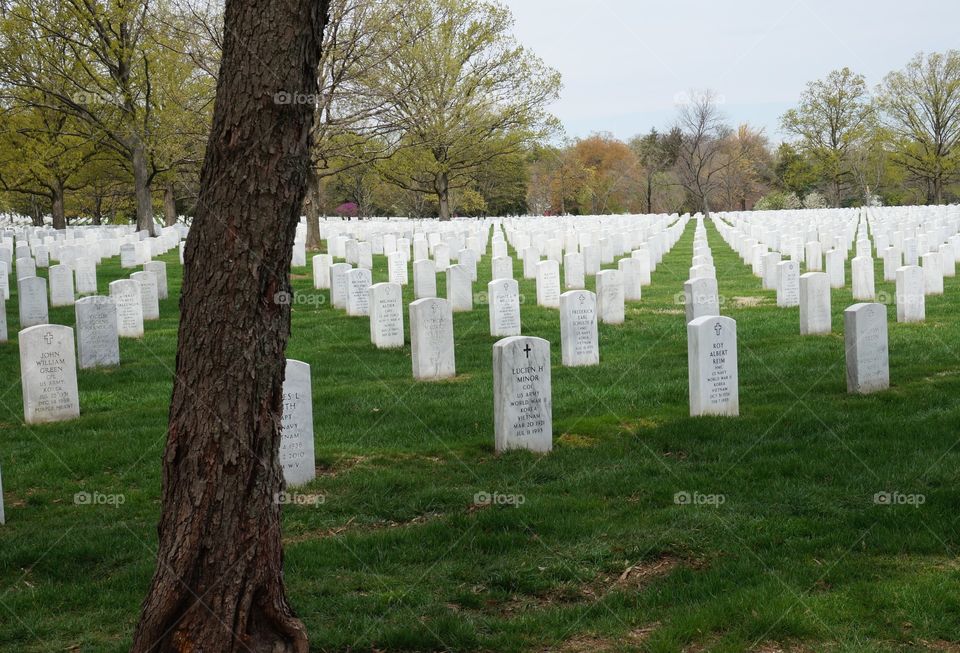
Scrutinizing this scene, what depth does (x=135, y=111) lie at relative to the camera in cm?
3008

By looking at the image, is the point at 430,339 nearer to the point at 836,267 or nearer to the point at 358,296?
the point at 358,296

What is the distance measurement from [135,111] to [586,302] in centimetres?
2267

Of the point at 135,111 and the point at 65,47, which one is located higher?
the point at 65,47

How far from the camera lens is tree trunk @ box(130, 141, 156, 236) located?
32.4 meters

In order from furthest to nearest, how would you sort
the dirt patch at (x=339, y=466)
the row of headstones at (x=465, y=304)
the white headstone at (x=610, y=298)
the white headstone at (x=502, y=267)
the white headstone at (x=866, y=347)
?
the white headstone at (x=502, y=267) → the white headstone at (x=610, y=298) → the row of headstones at (x=465, y=304) → the white headstone at (x=866, y=347) → the dirt patch at (x=339, y=466)

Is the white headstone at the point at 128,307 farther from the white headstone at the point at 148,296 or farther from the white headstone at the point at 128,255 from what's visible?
the white headstone at the point at 128,255

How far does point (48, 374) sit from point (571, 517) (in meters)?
5.88

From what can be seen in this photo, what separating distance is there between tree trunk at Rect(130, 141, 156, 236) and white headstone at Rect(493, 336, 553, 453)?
88.5ft

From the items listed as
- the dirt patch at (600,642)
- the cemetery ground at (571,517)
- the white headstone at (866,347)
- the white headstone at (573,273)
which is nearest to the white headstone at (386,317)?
the cemetery ground at (571,517)

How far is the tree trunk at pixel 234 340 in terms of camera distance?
13.0ft

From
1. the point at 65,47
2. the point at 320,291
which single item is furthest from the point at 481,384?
the point at 65,47

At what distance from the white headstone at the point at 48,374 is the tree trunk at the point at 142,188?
2410 cm

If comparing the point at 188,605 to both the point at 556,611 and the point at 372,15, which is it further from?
the point at 372,15

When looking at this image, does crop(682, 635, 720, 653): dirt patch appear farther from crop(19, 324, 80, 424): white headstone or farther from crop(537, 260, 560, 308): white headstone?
crop(537, 260, 560, 308): white headstone
